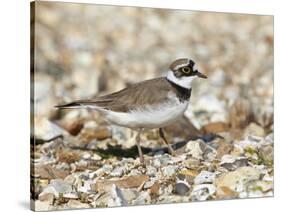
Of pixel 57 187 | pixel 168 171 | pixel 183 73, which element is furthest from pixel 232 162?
pixel 57 187

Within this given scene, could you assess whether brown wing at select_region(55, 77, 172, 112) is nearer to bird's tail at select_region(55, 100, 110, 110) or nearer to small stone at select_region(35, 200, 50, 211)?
bird's tail at select_region(55, 100, 110, 110)

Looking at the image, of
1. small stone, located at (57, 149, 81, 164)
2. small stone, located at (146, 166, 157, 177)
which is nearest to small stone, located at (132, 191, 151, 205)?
small stone, located at (146, 166, 157, 177)

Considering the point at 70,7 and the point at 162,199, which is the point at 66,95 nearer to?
the point at 70,7

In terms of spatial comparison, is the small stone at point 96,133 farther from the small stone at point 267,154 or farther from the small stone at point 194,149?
the small stone at point 267,154

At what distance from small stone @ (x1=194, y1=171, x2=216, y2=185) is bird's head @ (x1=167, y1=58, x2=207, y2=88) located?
0.63 meters

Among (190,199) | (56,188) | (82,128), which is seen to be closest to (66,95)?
(82,128)

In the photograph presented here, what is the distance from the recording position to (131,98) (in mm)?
5348

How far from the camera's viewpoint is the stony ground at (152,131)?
515 centimetres

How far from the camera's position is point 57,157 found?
5.25 metres

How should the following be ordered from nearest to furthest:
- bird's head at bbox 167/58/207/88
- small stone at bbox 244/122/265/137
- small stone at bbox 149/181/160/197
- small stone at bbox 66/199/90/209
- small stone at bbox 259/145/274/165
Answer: small stone at bbox 66/199/90/209, small stone at bbox 149/181/160/197, bird's head at bbox 167/58/207/88, small stone at bbox 259/145/274/165, small stone at bbox 244/122/265/137

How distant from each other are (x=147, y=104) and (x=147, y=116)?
8 centimetres

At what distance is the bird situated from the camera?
5.32 m

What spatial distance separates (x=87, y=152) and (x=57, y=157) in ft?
0.87

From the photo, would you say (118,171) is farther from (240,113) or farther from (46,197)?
(240,113)
